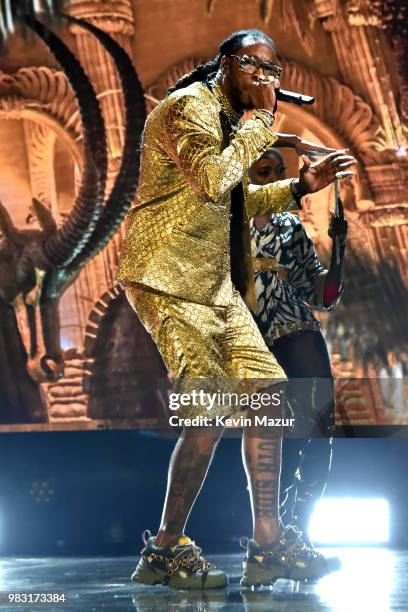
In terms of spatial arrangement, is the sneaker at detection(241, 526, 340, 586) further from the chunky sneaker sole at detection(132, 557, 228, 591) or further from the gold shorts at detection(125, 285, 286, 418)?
the gold shorts at detection(125, 285, 286, 418)

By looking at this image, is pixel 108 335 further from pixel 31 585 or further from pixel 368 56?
pixel 31 585

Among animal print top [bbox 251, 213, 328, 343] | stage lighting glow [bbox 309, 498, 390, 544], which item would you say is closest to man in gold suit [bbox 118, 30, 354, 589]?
animal print top [bbox 251, 213, 328, 343]

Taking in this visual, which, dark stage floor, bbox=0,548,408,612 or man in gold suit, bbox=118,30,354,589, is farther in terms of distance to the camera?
man in gold suit, bbox=118,30,354,589

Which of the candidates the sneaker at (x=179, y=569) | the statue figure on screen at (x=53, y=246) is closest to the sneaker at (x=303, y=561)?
the sneaker at (x=179, y=569)

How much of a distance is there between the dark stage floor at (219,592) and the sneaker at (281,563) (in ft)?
0.12

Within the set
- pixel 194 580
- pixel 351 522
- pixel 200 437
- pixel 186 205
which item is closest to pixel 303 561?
pixel 194 580

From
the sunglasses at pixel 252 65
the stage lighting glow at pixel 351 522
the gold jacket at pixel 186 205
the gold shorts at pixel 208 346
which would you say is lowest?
the stage lighting glow at pixel 351 522

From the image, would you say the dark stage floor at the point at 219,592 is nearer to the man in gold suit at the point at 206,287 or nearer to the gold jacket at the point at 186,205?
the man in gold suit at the point at 206,287

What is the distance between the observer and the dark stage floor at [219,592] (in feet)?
8.29

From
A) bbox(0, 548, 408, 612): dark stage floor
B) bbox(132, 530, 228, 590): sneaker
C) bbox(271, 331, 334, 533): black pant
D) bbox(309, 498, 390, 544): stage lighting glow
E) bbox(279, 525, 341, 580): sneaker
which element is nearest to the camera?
bbox(0, 548, 408, 612): dark stage floor

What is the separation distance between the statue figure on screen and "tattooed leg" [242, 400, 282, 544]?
230 cm

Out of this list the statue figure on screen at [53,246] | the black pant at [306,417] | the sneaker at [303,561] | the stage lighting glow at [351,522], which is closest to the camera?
the sneaker at [303,561]

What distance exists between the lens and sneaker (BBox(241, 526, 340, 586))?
293 centimetres

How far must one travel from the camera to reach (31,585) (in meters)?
2.99
